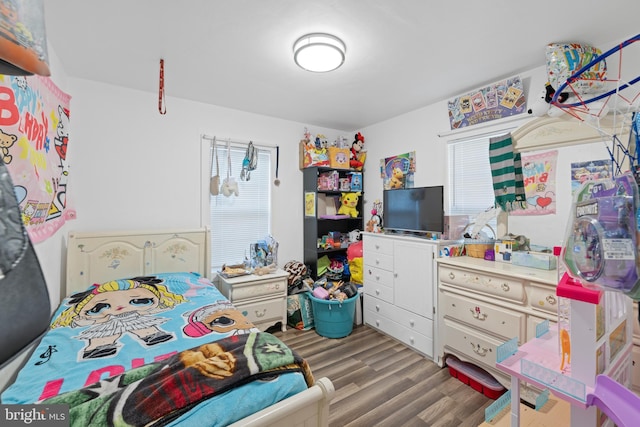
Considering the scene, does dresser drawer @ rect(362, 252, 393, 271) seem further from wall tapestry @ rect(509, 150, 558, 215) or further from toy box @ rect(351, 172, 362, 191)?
wall tapestry @ rect(509, 150, 558, 215)

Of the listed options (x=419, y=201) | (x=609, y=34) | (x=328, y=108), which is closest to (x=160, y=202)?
(x=328, y=108)

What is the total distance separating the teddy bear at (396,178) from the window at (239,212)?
1.50 m

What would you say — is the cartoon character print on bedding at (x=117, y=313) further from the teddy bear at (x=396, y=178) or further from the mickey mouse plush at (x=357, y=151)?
the mickey mouse plush at (x=357, y=151)

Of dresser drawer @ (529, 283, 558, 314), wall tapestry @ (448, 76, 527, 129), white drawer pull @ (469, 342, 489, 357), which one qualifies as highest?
wall tapestry @ (448, 76, 527, 129)

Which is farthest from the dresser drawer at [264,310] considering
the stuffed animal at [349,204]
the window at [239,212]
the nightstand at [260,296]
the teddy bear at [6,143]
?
the teddy bear at [6,143]

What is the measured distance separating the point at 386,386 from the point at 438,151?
2235mm

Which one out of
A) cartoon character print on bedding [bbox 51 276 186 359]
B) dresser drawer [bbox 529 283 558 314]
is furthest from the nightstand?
dresser drawer [bbox 529 283 558 314]

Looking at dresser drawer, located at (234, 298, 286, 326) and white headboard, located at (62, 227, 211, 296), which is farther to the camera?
dresser drawer, located at (234, 298, 286, 326)

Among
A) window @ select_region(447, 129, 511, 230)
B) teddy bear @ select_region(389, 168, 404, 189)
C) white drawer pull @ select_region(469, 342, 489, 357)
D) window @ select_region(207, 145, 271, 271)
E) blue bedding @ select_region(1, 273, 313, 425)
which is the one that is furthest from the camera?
teddy bear @ select_region(389, 168, 404, 189)

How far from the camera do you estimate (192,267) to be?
2736 mm

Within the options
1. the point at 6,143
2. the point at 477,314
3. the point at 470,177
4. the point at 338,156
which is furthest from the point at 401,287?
the point at 6,143

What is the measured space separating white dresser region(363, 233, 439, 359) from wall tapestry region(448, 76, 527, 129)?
122 cm

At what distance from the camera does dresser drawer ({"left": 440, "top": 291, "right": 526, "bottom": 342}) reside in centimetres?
184

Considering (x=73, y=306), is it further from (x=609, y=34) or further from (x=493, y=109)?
(x=609, y=34)
